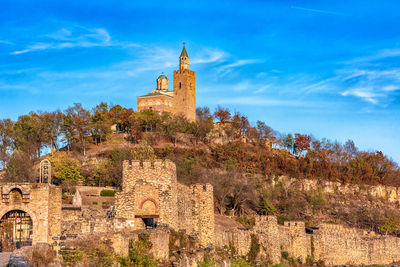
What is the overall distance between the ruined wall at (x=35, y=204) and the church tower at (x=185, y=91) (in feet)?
228

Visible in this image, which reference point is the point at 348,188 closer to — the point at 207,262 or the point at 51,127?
the point at 51,127

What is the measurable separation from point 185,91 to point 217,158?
2346cm

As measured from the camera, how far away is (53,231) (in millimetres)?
19844

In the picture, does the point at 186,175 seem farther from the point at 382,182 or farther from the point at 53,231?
the point at 53,231

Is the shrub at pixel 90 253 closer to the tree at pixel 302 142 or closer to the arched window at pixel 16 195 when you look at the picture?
the arched window at pixel 16 195

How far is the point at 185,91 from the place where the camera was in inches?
3578

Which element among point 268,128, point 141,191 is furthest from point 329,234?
point 268,128

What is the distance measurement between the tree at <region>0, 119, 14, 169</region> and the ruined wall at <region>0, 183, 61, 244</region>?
144 ft

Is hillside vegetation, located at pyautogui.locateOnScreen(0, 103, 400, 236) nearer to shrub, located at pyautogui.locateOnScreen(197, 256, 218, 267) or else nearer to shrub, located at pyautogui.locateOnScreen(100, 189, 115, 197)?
shrub, located at pyautogui.locateOnScreen(100, 189, 115, 197)

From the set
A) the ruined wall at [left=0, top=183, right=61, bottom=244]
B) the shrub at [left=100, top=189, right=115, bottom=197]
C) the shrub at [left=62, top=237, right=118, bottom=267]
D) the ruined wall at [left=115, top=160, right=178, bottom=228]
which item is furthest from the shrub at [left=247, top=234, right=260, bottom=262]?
the shrub at [left=100, top=189, right=115, bottom=197]

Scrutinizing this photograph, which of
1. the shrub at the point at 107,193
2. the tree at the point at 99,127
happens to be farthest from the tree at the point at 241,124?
the shrub at the point at 107,193

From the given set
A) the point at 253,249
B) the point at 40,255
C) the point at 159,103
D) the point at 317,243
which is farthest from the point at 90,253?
the point at 159,103

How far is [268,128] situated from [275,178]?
22.6 meters

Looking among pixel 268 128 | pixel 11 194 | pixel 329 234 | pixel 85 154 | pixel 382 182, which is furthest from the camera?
pixel 268 128
